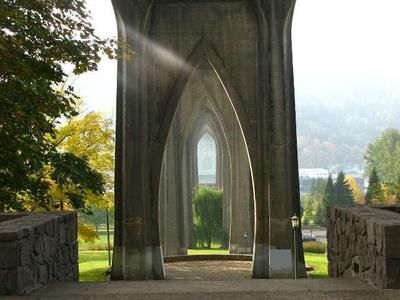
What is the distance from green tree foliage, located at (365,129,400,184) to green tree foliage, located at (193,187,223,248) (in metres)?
53.0

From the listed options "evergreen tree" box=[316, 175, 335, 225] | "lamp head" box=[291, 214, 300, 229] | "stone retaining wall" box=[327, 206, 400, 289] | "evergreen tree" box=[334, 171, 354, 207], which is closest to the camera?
"stone retaining wall" box=[327, 206, 400, 289]

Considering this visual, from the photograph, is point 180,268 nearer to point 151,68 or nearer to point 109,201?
point 109,201

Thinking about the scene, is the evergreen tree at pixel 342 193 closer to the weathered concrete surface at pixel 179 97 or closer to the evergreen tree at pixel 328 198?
the evergreen tree at pixel 328 198

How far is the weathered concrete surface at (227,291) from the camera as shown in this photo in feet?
19.7

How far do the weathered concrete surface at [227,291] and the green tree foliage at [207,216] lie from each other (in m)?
38.9

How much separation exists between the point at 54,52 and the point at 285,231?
1005cm

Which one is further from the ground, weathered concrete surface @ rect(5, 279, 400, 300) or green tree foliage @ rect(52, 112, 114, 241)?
green tree foliage @ rect(52, 112, 114, 241)

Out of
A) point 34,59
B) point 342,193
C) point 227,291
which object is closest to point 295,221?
point 34,59

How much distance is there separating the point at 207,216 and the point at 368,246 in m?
40.3

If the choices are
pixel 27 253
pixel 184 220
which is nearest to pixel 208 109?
pixel 184 220

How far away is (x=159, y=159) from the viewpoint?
19.0 m

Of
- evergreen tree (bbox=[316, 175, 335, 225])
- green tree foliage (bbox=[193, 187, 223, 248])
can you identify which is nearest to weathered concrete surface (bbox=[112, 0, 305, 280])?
green tree foliage (bbox=[193, 187, 223, 248])

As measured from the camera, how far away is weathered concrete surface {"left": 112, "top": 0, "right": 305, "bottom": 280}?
60.2 feet

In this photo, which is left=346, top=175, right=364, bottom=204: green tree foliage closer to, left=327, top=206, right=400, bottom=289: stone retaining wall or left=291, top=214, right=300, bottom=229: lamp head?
left=291, top=214, right=300, bottom=229: lamp head
